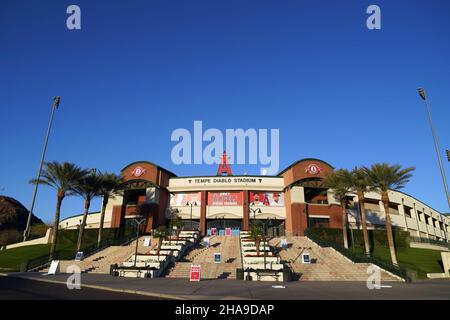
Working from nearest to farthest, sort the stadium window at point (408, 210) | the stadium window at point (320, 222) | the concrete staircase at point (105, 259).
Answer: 1. the concrete staircase at point (105, 259)
2. the stadium window at point (320, 222)
3. the stadium window at point (408, 210)

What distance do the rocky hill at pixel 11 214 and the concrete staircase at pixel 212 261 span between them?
7035 centimetres

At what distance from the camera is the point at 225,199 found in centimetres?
5831

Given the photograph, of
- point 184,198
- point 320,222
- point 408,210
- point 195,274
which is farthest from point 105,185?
point 408,210

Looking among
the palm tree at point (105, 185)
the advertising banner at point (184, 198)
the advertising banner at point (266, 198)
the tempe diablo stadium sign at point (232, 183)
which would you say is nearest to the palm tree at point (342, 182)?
the advertising banner at point (266, 198)

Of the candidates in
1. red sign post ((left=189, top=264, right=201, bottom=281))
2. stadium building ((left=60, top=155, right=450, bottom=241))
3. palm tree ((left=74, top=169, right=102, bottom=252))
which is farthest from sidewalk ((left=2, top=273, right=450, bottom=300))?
stadium building ((left=60, top=155, right=450, bottom=241))

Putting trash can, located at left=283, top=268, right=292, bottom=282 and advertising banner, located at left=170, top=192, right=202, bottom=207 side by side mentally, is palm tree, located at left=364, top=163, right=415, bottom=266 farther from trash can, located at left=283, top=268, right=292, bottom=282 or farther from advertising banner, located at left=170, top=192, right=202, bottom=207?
advertising banner, located at left=170, top=192, right=202, bottom=207

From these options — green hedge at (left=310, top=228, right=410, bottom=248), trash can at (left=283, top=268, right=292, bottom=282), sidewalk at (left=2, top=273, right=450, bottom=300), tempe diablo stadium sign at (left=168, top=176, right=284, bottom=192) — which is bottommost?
sidewalk at (left=2, top=273, right=450, bottom=300)

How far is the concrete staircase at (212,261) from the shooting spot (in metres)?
28.9

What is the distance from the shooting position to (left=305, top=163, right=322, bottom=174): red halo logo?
54.7 meters

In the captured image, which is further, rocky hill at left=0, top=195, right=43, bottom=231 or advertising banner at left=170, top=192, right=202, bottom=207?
rocky hill at left=0, top=195, right=43, bottom=231

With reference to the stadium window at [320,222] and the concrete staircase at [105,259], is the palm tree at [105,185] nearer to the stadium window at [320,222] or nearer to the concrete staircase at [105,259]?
the concrete staircase at [105,259]
